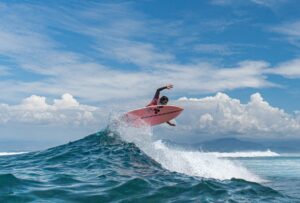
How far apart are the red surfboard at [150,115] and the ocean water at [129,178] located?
2.07m

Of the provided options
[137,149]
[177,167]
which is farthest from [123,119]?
[177,167]

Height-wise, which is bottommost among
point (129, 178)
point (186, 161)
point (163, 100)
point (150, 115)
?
point (129, 178)

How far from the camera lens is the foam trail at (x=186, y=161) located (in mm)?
21344

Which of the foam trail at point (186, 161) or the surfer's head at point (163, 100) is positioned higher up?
the surfer's head at point (163, 100)

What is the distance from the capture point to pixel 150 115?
97.2 ft

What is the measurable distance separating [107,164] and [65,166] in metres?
2.11

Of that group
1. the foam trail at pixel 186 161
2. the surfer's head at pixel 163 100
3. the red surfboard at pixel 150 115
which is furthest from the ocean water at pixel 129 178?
the surfer's head at pixel 163 100

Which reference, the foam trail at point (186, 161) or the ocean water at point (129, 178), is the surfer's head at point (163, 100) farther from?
the ocean water at point (129, 178)

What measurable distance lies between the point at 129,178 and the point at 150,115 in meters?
13.8

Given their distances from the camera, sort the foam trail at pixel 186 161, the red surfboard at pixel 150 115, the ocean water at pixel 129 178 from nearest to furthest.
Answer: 1. the ocean water at pixel 129 178
2. the foam trail at pixel 186 161
3. the red surfboard at pixel 150 115

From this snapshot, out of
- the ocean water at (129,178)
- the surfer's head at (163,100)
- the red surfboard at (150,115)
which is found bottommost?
the ocean water at (129,178)

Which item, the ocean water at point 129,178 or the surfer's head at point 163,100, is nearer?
Answer: the ocean water at point 129,178

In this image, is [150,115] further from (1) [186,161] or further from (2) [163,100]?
(1) [186,161]

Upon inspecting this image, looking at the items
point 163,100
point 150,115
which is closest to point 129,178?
point 150,115
